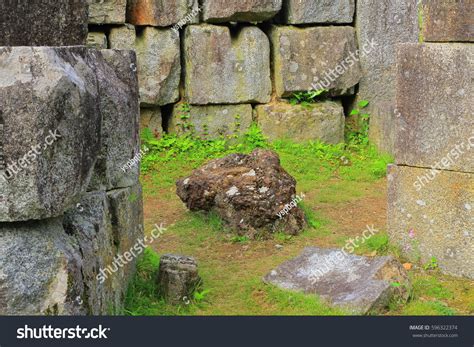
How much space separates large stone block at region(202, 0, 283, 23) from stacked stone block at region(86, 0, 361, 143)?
0.01 meters

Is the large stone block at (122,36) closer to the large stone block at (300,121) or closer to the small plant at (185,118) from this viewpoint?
the small plant at (185,118)

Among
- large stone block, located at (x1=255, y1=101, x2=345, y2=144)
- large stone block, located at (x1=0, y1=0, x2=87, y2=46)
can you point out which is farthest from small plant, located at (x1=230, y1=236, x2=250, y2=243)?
large stone block, located at (x1=255, y1=101, x2=345, y2=144)

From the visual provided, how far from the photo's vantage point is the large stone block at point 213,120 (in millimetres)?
10328

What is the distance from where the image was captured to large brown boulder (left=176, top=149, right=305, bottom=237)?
7.26 metres

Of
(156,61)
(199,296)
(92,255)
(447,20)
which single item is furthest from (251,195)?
(156,61)

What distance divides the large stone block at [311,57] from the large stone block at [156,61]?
4.08 ft

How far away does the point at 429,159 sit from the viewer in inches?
250

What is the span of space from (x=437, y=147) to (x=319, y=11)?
14.6 ft

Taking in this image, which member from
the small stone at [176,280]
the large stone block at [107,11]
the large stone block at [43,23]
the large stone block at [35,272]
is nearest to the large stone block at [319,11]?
the large stone block at [107,11]

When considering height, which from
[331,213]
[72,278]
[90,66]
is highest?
[90,66]

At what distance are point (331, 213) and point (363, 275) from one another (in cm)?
229

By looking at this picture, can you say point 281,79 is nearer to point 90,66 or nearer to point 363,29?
point 363,29

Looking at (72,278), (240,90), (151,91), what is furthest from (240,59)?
(72,278)

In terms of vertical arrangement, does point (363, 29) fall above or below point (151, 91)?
above
